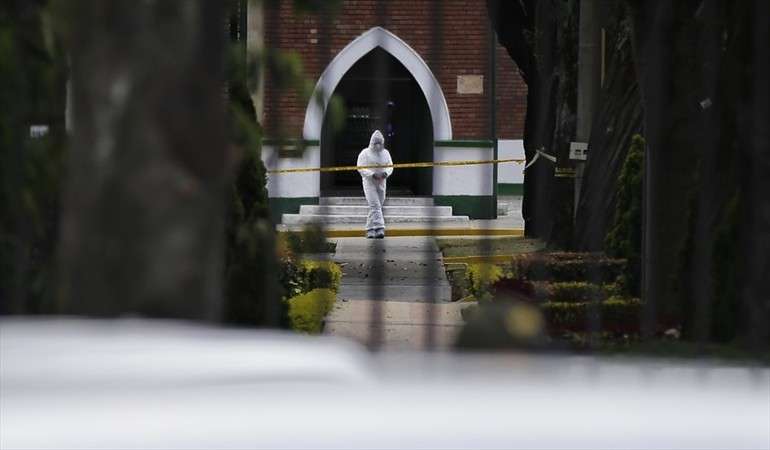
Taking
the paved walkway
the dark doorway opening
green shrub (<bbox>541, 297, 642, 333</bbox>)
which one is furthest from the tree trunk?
the dark doorway opening

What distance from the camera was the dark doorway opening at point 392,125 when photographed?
62.2 ft

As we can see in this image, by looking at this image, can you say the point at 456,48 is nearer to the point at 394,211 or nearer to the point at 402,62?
the point at 402,62

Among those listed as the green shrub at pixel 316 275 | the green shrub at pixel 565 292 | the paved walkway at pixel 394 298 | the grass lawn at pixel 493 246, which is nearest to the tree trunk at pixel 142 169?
the paved walkway at pixel 394 298

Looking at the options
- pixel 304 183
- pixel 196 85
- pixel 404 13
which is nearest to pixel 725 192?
pixel 196 85

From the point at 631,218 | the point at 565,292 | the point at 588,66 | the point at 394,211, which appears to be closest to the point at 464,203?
the point at 394,211

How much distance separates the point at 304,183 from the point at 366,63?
14.1 feet

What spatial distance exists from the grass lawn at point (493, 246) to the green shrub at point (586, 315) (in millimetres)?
5323

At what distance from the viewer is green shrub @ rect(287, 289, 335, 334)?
7590 mm

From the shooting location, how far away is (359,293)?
11203 mm

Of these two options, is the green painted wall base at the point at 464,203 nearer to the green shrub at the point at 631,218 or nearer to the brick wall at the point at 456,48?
the brick wall at the point at 456,48

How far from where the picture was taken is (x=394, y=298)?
1098 cm

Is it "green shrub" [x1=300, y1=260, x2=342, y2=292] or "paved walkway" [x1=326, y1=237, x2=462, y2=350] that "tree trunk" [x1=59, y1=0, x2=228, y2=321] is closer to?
"paved walkway" [x1=326, y1=237, x2=462, y2=350]

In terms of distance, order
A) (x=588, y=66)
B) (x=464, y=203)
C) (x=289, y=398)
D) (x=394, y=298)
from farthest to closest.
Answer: (x=464, y=203), (x=588, y=66), (x=394, y=298), (x=289, y=398)

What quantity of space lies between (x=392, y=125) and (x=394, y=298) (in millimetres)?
10254
